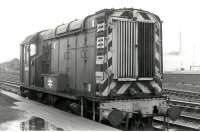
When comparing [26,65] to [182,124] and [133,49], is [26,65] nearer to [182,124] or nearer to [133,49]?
[133,49]

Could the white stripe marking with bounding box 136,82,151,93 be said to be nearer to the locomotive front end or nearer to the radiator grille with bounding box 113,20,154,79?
the locomotive front end

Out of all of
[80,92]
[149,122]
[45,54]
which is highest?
[45,54]

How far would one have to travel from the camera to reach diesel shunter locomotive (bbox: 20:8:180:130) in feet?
29.1

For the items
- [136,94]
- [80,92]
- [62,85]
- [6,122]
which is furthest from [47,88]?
[136,94]

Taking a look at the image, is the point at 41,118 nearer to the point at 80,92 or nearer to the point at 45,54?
the point at 80,92

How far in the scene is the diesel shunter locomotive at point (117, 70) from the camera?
8.86 meters

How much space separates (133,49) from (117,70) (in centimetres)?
81

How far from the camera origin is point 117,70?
904 centimetres

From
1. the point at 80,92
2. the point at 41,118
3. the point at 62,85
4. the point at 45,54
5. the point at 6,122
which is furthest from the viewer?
the point at 45,54

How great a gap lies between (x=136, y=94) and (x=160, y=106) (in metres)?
0.82

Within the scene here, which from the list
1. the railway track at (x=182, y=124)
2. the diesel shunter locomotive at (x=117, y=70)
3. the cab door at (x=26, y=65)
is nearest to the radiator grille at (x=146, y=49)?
the diesel shunter locomotive at (x=117, y=70)

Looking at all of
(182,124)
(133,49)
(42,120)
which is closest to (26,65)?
(42,120)

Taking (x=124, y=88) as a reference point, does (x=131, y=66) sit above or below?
above

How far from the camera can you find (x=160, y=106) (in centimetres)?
935
